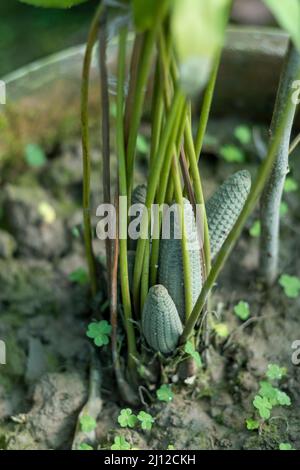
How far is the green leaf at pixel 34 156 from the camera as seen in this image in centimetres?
123

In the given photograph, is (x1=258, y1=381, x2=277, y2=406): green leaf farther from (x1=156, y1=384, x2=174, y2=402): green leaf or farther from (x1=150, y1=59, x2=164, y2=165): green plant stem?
(x1=150, y1=59, x2=164, y2=165): green plant stem

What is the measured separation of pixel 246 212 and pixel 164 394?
323 millimetres

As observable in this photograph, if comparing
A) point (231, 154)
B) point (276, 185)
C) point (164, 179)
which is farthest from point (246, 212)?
point (231, 154)

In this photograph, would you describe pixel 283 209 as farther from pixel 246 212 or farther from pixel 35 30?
pixel 35 30

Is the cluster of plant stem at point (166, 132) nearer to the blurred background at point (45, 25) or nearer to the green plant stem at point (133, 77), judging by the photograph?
the green plant stem at point (133, 77)

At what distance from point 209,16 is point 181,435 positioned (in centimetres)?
58

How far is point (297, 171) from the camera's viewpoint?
1258 mm

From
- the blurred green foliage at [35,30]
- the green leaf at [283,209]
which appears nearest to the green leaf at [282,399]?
the green leaf at [283,209]

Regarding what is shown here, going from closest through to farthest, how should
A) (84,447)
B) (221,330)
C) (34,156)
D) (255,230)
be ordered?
1. (84,447)
2. (221,330)
3. (255,230)
4. (34,156)

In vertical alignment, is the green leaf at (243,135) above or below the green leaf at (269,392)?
above

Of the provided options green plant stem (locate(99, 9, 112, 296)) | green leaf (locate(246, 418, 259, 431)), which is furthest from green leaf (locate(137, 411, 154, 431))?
green plant stem (locate(99, 9, 112, 296))

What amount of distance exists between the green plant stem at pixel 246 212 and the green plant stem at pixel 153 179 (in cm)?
9

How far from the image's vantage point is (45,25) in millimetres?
1737

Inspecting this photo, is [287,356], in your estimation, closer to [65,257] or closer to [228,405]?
[228,405]
